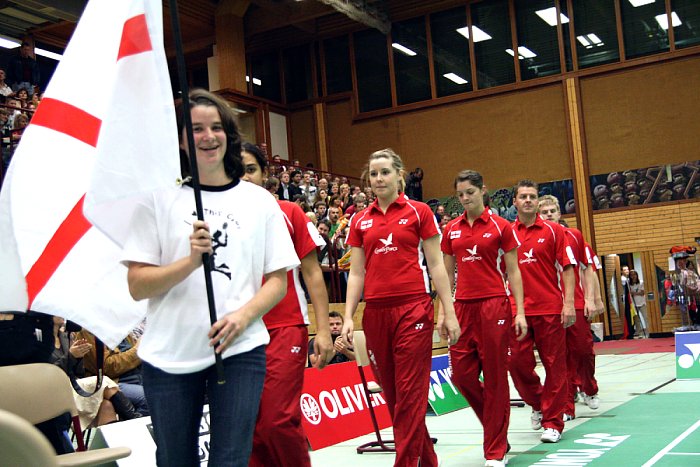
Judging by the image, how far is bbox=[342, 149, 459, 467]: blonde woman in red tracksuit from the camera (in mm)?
5203

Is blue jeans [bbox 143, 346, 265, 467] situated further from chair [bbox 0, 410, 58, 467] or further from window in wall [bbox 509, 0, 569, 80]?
window in wall [bbox 509, 0, 569, 80]

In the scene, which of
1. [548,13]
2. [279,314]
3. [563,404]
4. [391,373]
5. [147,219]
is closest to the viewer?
[147,219]

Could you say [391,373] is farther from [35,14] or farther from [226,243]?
[35,14]

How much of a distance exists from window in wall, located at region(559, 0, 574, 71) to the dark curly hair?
2112 centimetres

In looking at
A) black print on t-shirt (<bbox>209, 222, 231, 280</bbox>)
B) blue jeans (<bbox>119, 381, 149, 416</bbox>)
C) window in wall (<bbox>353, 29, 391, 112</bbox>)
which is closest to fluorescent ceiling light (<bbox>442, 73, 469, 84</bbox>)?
window in wall (<bbox>353, 29, 391, 112</bbox>)

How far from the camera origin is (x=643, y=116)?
21969 millimetres

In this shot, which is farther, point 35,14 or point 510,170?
point 510,170

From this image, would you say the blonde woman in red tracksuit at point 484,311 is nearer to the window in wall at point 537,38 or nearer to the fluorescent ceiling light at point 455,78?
the window in wall at point 537,38

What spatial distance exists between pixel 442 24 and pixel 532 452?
19.3 meters

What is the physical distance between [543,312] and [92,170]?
18.5 feet

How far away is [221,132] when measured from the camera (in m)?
3.01

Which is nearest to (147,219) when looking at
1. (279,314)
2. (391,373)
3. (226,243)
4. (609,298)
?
(226,243)

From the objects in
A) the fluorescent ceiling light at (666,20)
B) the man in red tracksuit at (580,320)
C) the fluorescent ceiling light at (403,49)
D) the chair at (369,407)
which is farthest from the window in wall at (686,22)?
the chair at (369,407)

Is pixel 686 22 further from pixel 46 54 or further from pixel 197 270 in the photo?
pixel 197 270
